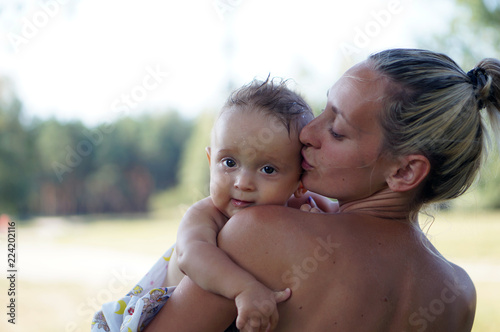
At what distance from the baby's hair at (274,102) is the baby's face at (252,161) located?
0.02 metres

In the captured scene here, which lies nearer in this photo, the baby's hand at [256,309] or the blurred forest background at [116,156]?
the baby's hand at [256,309]

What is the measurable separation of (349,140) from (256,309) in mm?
509

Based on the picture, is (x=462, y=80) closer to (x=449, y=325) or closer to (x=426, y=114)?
(x=426, y=114)

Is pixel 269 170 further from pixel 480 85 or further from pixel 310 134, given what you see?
pixel 480 85

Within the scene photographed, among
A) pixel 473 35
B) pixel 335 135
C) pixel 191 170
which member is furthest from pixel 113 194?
pixel 335 135

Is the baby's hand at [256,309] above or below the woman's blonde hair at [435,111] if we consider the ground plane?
below

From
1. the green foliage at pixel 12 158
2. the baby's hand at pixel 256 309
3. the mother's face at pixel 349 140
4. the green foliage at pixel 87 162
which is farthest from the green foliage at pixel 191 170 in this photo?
the baby's hand at pixel 256 309

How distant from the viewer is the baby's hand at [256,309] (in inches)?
43.3

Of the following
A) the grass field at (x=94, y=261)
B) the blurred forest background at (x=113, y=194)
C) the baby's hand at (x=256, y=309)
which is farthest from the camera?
the blurred forest background at (x=113, y=194)

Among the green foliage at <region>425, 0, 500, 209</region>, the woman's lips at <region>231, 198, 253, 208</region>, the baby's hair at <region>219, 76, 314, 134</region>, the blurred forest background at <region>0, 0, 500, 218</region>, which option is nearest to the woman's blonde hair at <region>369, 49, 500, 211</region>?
the baby's hair at <region>219, 76, 314, 134</region>

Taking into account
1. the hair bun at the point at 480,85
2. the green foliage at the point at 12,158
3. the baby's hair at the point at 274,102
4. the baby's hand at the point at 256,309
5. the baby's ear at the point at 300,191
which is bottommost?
the green foliage at the point at 12,158

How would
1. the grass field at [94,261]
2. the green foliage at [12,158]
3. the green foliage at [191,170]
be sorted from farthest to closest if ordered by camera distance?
the green foliage at [191,170]
the green foliage at [12,158]
the grass field at [94,261]

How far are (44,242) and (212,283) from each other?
1170cm

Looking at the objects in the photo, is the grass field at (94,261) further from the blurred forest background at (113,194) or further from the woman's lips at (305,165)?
the woman's lips at (305,165)
